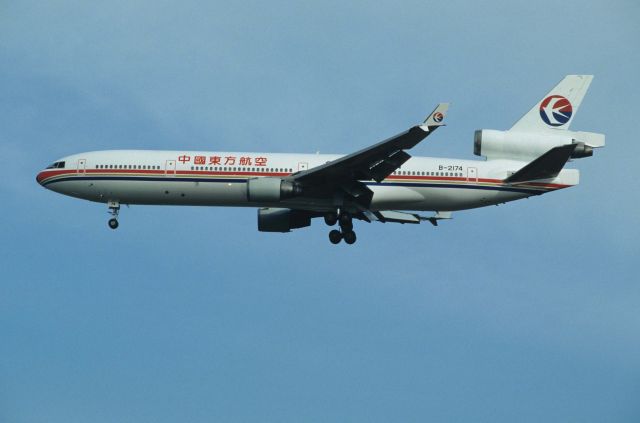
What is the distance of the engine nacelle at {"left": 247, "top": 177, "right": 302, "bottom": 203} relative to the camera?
151 ft

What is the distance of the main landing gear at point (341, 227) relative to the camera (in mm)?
48781

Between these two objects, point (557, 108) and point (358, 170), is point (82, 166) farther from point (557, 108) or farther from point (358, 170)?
point (557, 108)

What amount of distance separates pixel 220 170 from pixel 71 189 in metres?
7.87

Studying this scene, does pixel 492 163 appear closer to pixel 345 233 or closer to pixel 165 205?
pixel 345 233

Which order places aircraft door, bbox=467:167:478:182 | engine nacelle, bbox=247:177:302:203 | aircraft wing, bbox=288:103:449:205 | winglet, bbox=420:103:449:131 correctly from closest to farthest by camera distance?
winglet, bbox=420:103:449:131
aircraft wing, bbox=288:103:449:205
engine nacelle, bbox=247:177:302:203
aircraft door, bbox=467:167:478:182

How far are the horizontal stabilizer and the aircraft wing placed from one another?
5688 millimetres

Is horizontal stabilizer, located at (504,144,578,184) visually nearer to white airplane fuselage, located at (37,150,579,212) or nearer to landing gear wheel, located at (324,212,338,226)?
white airplane fuselage, located at (37,150,579,212)

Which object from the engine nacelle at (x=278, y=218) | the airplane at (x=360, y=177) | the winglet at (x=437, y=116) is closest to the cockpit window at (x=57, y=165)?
the airplane at (x=360, y=177)

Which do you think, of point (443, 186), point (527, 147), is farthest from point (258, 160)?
point (527, 147)

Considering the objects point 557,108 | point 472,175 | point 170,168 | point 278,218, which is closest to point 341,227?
point 278,218

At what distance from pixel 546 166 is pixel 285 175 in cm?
1214

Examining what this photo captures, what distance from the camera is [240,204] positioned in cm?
4909

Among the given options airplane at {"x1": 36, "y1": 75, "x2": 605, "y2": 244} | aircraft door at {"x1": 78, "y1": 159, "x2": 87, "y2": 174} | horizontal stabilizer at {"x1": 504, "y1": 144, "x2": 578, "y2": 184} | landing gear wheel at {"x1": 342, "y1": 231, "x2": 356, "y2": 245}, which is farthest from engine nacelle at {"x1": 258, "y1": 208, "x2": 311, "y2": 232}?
horizontal stabilizer at {"x1": 504, "y1": 144, "x2": 578, "y2": 184}

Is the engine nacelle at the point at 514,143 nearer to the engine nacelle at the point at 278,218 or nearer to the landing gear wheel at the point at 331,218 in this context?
the landing gear wheel at the point at 331,218
